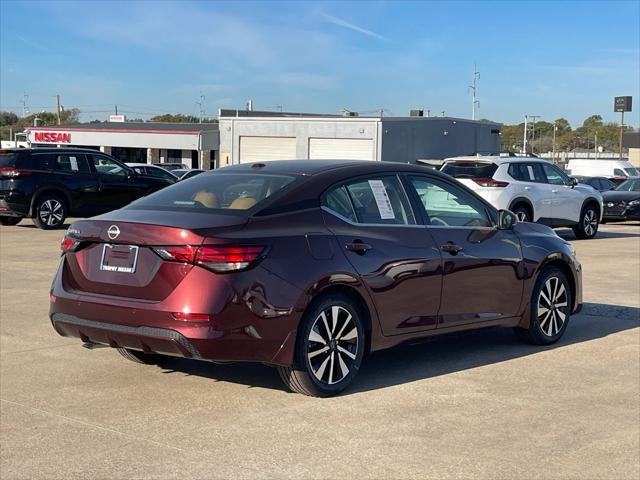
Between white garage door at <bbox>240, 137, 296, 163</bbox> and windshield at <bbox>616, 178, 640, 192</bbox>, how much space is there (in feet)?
95.0

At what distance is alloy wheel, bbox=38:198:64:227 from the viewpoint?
18688 mm

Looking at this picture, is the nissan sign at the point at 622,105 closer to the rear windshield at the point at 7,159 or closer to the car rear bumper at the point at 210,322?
the rear windshield at the point at 7,159

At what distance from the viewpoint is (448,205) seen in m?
7.22

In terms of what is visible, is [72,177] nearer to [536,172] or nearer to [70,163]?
[70,163]

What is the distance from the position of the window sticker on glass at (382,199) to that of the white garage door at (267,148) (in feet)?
156

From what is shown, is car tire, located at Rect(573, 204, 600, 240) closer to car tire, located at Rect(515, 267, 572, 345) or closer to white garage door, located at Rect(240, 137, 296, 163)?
car tire, located at Rect(515, 267, 572, 345)

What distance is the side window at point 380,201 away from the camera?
641 centimetres

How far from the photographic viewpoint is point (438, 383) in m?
6.47

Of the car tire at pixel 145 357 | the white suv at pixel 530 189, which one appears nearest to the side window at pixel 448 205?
the car tire at pixel 145 357

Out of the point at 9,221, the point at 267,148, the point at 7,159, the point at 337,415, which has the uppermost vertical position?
the point at 267,148

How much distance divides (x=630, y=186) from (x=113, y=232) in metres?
24.7

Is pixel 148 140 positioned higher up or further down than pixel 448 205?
higher up

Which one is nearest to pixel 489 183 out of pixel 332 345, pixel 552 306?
pixel 552 306

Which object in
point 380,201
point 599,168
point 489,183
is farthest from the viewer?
point 599,168
